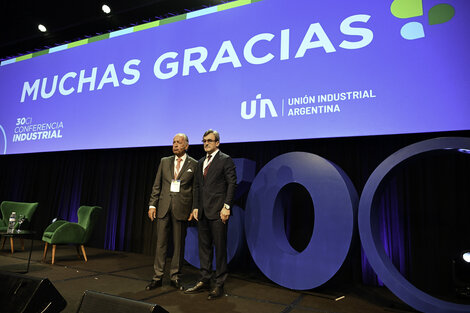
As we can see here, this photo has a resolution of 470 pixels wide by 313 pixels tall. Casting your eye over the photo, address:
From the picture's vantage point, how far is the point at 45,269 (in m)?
3.20

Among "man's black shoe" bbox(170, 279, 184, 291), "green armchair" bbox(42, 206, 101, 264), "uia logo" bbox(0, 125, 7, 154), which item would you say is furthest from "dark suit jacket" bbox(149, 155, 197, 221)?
"uia logo" bbox(0, 125, 7, 154)

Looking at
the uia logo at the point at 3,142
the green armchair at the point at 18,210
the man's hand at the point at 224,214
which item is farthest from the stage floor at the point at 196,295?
the uia logo at the point at 3,142

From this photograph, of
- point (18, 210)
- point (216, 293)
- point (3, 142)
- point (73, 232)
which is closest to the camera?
point (216, 293)

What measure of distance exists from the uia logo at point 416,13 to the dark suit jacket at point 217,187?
1895 mm

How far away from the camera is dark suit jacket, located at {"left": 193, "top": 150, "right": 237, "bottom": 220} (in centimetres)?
259

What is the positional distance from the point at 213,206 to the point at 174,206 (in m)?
0.37

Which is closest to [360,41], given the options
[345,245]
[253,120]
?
[253,120]

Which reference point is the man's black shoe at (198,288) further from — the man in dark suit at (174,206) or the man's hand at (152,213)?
the man's hand at (152,213)

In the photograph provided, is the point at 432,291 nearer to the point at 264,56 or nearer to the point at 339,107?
the point at 339,107

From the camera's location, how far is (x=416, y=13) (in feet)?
9.05

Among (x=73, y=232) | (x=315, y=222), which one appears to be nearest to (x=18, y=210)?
(x=73, y=232)

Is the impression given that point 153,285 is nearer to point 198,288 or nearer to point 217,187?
point 198,288

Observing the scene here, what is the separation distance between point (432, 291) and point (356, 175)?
1221mm

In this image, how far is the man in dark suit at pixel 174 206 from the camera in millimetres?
2693
